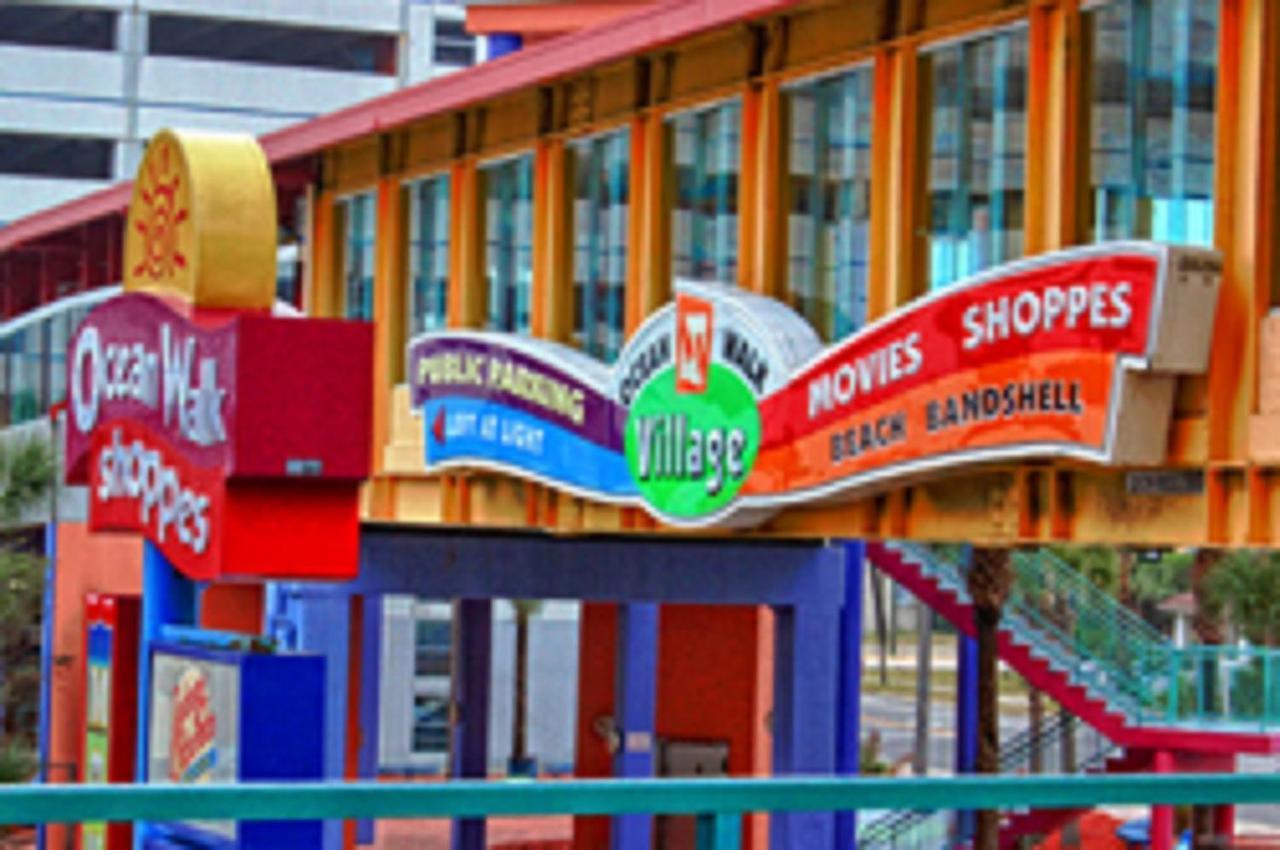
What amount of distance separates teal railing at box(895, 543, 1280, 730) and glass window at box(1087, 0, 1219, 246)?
1543 cm

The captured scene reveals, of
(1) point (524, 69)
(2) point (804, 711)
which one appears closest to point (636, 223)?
(1) point (524, 69)

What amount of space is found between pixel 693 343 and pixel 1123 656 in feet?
51.9

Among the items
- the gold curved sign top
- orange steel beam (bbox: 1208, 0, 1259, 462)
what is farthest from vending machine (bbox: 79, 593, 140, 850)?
orange steel beam (bbox: 1208, 0, 1259, 462)

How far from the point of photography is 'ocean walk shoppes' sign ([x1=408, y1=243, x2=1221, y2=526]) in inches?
504

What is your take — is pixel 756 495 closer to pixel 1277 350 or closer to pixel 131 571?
pixel 1277 350

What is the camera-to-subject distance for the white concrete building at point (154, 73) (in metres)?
74.0

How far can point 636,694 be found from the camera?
98.9ft

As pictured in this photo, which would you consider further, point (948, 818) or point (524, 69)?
point (948, 818)

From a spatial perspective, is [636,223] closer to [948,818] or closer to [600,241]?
[600,241]

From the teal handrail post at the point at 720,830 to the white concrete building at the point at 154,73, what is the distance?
2779 inches

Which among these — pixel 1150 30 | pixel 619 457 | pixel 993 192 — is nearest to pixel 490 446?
pixel 619 457

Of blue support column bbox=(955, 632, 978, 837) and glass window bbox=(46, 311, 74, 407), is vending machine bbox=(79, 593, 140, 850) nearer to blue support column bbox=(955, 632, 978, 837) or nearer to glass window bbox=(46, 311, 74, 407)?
glass window bbox=(46, 311, 74, 407)

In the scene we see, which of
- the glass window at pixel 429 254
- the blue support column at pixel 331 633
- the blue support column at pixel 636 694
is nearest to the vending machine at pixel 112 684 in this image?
the blue support column at pixel 331 633

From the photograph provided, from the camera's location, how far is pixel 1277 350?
41.3 feet
